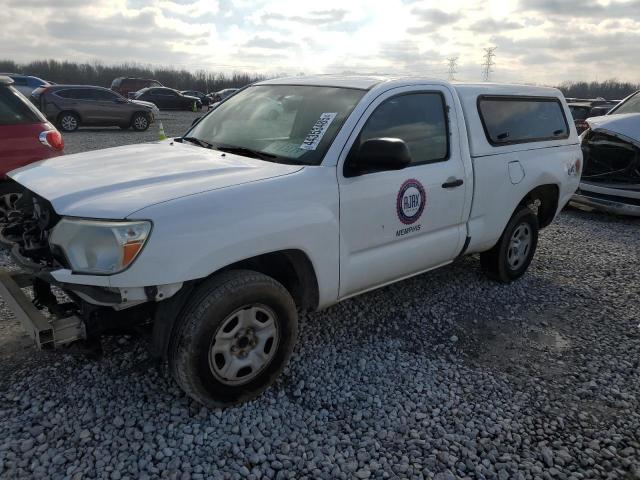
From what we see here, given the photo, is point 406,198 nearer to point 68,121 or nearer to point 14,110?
point 14,110

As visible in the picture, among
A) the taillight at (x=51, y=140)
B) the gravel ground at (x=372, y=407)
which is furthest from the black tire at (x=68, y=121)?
the gravel ground at (x=372, y=407)

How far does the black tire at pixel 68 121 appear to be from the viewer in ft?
53.5

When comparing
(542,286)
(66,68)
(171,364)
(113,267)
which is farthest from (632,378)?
(66,68)

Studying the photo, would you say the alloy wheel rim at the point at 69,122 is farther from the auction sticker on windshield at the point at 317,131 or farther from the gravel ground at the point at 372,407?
the auction sticker on windshield at the point at 317,131

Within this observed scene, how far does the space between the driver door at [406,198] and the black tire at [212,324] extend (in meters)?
0.62

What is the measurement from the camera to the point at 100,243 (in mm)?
2402

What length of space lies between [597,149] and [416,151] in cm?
576

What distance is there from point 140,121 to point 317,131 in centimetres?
1651

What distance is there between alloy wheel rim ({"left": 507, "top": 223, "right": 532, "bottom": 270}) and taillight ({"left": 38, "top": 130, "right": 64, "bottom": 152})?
16.2 feet

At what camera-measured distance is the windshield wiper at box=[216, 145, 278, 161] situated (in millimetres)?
3234

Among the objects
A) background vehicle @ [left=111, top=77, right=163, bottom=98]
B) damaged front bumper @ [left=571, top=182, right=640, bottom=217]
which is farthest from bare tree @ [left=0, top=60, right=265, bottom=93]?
damaged front bumper @ [left=571, top=182, right=640, bottom=217]

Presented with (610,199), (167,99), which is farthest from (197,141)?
(167,99)

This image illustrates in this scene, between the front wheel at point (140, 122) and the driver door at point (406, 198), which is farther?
the front wheel at point (140, 122)

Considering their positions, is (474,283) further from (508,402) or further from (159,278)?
(159,278)
